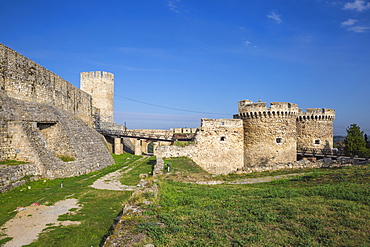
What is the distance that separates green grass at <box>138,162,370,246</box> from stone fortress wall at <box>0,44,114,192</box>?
8.66 metres

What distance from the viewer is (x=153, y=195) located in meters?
8.45

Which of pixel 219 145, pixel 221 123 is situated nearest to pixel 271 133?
pixel 221 123

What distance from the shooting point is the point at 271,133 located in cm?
2247

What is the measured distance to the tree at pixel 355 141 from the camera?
1178 inches

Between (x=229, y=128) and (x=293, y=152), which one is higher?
(x=229, y=128)

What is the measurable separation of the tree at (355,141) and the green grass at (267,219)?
2567cm

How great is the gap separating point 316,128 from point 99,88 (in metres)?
28.2

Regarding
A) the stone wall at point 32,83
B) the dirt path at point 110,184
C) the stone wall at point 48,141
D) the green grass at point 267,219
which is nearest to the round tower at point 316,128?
the green grass at point 267,219

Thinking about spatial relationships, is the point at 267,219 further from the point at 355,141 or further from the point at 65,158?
the point at 355,141

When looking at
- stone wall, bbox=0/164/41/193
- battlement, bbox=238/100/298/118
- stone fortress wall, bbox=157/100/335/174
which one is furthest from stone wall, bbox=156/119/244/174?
stone wall, bbox=0/164/41/193

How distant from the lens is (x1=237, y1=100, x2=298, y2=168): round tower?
881 inches

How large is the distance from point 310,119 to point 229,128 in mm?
10219

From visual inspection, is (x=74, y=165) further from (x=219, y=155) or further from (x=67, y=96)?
(x=219, y=155)

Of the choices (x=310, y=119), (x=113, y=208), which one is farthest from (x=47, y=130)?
(x=310, y=119)
